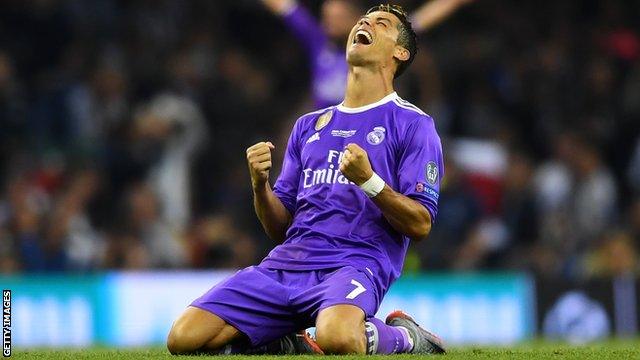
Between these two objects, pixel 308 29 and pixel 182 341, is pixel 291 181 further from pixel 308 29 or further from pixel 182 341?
pixel 308 29

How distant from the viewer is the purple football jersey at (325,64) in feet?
32.2

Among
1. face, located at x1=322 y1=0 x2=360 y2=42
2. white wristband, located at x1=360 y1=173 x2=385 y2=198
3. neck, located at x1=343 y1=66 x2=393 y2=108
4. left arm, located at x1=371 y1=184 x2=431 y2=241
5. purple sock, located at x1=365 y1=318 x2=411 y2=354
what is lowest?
purple sock, located at x1=365 y1=318 x2=411 y2=354

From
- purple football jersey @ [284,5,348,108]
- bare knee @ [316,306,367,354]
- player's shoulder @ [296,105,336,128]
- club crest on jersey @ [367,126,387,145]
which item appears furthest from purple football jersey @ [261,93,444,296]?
purple football jersey @ [284,5,348,108]

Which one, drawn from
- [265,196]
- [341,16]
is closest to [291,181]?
[265,196]

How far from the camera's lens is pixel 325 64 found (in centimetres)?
988

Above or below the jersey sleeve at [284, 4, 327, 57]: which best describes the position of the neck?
below

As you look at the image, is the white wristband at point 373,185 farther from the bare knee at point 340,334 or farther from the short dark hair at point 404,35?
the short dark hair at point 404,35

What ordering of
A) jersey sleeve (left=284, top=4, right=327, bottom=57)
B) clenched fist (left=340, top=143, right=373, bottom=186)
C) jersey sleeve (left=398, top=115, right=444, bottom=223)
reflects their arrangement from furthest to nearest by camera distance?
jersey sleeve (left=284, top=4, right=327, bottom=57) < jersey sleeve (left=398, top=115, right=444, bottom=223) < clenched fist (left=340, top=143, right=373, bottom=186)

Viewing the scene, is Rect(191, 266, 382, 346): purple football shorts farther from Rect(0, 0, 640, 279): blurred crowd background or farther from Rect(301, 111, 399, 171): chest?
Rect(0, 0, 640, 279): blurred crowd background

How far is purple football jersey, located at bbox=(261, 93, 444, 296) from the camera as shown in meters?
6.70

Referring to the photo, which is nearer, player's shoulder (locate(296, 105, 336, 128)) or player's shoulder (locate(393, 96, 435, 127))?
player's shoulder (locate(393, 96, 435, 127))

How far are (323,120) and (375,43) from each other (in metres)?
0.48

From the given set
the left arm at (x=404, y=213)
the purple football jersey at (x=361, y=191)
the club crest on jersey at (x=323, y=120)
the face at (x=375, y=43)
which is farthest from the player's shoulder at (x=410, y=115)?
the left arm at (x=404, y=213)

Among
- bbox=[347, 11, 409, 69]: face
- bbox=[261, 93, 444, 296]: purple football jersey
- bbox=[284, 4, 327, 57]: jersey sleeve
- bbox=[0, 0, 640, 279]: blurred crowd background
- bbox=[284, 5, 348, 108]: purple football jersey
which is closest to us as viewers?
bbox=[261, 93, 444, 296]: purple football jersey
